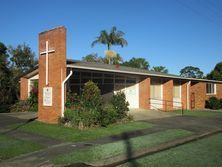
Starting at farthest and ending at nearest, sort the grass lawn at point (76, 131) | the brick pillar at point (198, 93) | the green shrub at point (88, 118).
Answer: the brick pillar at point (198, 93) → the green shrub at point (88, 118) → the grass lawn at point (76, 131)

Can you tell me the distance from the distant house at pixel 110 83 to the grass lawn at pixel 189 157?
283 inches

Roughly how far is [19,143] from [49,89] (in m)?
5.64

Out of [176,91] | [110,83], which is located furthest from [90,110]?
[176,91]

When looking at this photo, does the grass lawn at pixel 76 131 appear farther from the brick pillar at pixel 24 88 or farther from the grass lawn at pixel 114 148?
the brick pillar at pixel 24 88

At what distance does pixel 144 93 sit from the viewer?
21.8m

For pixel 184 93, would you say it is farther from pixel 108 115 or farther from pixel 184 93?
pixel 108 115

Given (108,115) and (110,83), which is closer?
(108,115)

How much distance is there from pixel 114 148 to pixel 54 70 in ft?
23.6

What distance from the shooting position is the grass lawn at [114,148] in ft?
25.2

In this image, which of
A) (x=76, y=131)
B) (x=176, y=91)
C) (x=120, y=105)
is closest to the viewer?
(x=76, y=131)

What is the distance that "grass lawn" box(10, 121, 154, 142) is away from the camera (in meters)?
11.1

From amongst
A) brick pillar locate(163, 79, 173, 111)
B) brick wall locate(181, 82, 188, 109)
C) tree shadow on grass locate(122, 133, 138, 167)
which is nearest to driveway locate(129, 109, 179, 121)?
brick pillar locate(163, 79, 173, 111)

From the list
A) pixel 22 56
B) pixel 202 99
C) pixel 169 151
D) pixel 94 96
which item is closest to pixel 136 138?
pixel 169 151

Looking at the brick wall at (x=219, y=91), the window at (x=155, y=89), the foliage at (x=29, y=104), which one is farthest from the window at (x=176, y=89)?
the foliage at (x=29, y=104)
